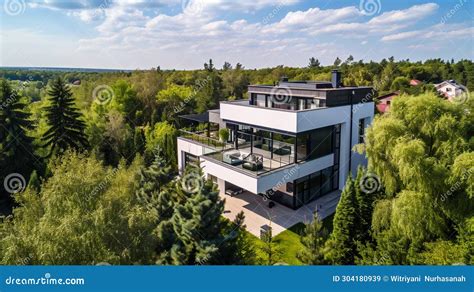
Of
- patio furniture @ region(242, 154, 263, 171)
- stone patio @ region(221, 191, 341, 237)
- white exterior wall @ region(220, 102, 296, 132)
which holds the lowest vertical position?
stone patio @ region(221, 191, 341, 237)

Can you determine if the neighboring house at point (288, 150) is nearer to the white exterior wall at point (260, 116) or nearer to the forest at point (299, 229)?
the white exterior wall at point (260, 116)

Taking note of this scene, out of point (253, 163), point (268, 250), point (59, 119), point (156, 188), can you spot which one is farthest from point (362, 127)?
point (59, 119)

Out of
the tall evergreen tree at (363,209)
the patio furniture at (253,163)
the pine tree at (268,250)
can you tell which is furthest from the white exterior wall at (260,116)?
the pine tree at (268,250)

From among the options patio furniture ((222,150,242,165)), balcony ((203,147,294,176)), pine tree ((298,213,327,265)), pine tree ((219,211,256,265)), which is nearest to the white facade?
balcony ((203,147,294,176))

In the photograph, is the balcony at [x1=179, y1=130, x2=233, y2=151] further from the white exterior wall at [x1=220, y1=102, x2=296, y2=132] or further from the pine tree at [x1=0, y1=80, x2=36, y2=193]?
the pine tree at [x1=0, y1=80, x2=36, y2=193]

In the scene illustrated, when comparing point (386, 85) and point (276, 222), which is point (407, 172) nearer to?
point (276, 222)

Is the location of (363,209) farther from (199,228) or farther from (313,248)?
(199,228)
